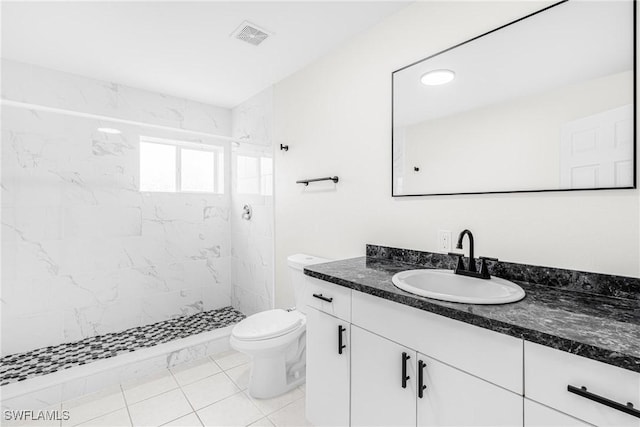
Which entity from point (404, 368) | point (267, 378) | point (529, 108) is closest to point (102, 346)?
point (267, 378)

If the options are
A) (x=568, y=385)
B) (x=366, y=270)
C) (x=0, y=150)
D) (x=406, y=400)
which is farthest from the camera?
(x=0, y=150)

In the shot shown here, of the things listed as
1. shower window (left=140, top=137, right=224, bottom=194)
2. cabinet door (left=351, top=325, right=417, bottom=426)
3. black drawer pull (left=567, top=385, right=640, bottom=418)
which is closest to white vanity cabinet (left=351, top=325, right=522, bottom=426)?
cabinet door (left=351, top=325, right=417, bottom=426)

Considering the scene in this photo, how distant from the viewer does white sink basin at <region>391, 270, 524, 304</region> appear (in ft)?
3.43

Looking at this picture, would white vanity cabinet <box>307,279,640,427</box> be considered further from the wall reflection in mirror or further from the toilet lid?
the wall reflection in mirror

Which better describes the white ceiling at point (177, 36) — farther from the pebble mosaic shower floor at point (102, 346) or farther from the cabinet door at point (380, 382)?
the pebble mosaic shower floor at point (102, 346)

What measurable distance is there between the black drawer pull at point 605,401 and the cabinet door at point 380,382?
475 mm

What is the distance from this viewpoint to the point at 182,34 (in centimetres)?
200

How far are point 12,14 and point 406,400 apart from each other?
2.94 meters

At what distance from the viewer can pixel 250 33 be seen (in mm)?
1999

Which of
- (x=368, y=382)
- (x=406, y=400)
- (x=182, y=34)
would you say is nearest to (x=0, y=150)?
(x=182, y=34)

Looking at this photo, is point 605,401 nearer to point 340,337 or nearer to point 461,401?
point 461,401

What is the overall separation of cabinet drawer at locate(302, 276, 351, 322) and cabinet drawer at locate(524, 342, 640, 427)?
71 cm

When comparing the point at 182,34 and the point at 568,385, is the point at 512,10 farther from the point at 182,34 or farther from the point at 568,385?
the point at 182,34

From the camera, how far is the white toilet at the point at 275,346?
5.99 ft
